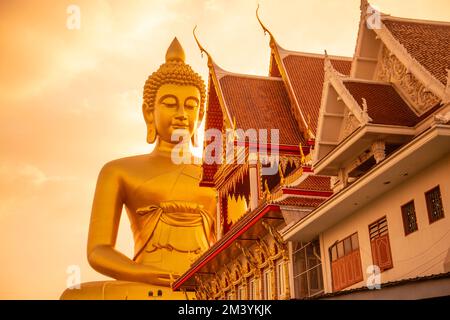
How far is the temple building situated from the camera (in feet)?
41.7

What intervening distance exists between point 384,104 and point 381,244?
3.01 m

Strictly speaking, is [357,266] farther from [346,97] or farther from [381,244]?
[346,97]

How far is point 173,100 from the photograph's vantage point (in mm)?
34469

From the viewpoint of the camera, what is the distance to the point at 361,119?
14.4 m

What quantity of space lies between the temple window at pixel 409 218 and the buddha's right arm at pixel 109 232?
1891cm

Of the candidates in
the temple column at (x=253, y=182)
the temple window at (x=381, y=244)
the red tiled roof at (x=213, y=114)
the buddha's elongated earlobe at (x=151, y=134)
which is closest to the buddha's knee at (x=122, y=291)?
the red tiled roof at (x=213, y=114)

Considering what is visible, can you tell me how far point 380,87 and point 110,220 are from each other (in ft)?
64.8

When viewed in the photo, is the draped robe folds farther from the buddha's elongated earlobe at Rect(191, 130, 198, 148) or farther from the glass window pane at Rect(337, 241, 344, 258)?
the glass window pane at Rect(337, 241, 344, 258)

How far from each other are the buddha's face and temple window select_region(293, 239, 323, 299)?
16.8m

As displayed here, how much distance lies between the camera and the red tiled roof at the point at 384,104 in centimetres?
1434

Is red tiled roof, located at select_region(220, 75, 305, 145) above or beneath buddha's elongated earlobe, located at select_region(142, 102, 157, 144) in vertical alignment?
beneath

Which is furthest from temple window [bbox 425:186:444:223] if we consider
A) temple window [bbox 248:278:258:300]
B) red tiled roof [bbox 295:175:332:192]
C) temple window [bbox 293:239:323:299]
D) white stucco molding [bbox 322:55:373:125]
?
temple window [bbox 248:278:258:300]

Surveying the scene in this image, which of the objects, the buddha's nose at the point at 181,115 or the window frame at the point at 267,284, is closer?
the window frame at the point at 267,284

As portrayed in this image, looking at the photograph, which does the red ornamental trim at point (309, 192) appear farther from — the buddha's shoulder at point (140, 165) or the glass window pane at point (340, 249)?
the buddha's shoulder at point (140, 165)
